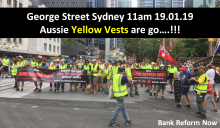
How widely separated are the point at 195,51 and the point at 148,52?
17.7 metres

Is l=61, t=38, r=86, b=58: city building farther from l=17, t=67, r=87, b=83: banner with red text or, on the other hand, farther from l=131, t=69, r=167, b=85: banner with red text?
l=131, t=69, r=167, b=85: banner with red text

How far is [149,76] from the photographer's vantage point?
1025 centimetres

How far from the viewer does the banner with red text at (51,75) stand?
406 inches

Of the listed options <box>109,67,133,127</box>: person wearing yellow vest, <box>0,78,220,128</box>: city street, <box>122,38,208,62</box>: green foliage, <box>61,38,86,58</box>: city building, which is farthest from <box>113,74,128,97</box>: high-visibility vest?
<box>61,38,86,58</box>: city building

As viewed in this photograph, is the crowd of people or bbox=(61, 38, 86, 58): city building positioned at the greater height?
bbox=(61, 38, 86, 58): city building

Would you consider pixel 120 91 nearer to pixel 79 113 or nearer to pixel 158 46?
pixel 79 113

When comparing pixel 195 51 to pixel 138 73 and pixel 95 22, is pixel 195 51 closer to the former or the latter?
pixel 138 73

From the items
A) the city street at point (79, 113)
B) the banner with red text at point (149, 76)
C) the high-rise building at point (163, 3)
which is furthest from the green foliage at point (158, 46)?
the high-rise building at point (163, 3)
